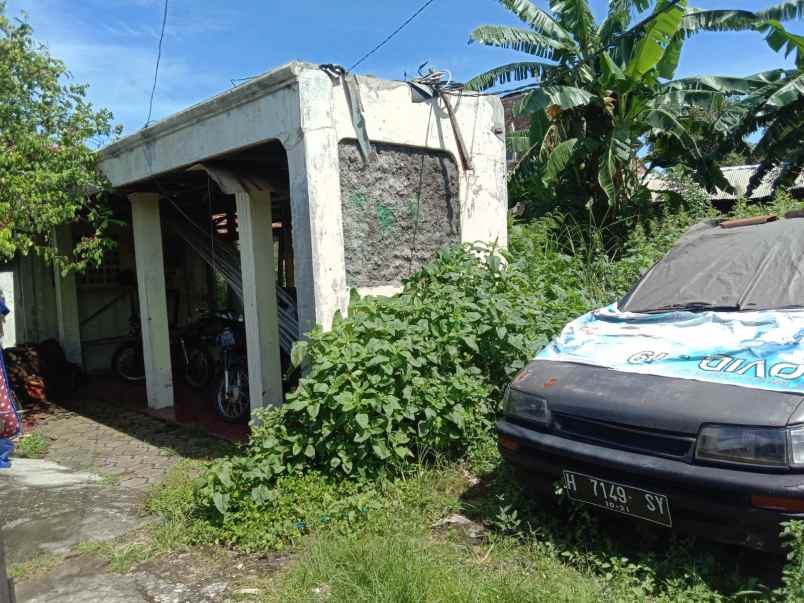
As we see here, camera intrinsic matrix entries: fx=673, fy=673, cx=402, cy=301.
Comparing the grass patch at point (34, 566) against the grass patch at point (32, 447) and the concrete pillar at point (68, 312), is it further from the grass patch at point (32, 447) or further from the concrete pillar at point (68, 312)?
the concrete pillar at point (68, 312)

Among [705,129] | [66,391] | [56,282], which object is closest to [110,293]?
[56,282]

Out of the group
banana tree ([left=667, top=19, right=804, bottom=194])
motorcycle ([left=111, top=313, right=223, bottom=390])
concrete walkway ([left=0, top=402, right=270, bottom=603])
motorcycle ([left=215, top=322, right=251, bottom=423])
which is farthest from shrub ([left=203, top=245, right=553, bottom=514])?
banana tree ([left=667, top=19, right=804, bottom=194])

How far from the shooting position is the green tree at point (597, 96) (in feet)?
→ 33.4

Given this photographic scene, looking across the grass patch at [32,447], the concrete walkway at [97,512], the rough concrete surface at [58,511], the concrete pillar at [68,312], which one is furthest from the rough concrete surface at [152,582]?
the concrete pillar at [68,312]

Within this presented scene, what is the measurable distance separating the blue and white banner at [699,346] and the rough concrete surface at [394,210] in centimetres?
223

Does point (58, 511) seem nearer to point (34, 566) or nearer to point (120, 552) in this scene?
point (34, 566)

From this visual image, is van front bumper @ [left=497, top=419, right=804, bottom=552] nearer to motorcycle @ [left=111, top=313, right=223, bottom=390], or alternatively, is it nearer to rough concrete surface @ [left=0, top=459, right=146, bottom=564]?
rough concrete surface @ [left=0, top=459, right=146, bottom=564]

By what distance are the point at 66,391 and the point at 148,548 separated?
6630 mm

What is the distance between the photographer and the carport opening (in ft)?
22.4

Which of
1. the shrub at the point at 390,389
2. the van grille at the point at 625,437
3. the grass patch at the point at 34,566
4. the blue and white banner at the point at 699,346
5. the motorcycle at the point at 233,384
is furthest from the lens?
the motorcycle at the point at 233,384

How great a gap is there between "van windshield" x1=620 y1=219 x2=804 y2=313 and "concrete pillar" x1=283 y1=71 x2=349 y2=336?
235cm

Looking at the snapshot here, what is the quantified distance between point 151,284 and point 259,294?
271cm

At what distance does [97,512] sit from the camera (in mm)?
4922

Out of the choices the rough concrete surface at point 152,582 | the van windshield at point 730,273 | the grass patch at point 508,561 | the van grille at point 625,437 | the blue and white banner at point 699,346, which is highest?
Result: the van windshield at point 730,273
